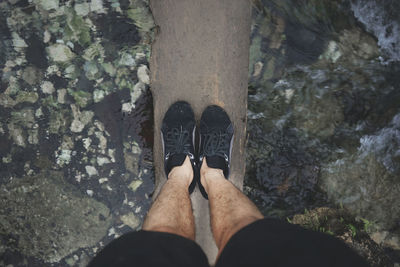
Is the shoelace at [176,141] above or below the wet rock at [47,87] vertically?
below

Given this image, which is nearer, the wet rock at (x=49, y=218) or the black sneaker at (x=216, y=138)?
the black sneaker at (x=216, y=138)

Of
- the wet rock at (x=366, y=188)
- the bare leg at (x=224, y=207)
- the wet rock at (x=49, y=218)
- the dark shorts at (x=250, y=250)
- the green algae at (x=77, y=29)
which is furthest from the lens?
the wet rock at (x=366, y=188)

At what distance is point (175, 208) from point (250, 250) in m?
0.63

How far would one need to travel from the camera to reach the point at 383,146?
2.25 metres

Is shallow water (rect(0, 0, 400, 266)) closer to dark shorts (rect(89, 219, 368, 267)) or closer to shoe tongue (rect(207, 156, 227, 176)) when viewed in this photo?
shoe tongue (rect(207, 156, 227, 176))

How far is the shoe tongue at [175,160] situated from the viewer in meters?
1.85

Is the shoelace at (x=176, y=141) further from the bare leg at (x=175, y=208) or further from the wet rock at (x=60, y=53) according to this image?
the wet rock at (x=60, y=53)

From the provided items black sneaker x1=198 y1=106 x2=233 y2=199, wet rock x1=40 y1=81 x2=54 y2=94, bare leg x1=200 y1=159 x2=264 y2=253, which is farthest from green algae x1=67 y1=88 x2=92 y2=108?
bare leg x1=200 y1=159 x2=264 y2=253

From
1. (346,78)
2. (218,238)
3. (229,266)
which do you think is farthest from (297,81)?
(229,266)

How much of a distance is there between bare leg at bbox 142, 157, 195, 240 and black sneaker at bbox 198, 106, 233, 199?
0.14 metres

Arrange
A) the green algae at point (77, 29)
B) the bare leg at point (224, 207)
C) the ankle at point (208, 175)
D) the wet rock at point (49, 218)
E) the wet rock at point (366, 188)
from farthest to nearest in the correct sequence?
the wet rock at point (366, 188), the wet rock at point (49, 218), the green algae at point (77, 29), the ankle at point (208, 175), the bare leg at point (224, 207)

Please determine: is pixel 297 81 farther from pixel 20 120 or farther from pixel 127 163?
pixel 20 120

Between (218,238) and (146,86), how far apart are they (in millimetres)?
1297

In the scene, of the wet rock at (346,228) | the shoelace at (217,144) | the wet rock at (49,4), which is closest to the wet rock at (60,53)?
the wet rock at (49,4)
